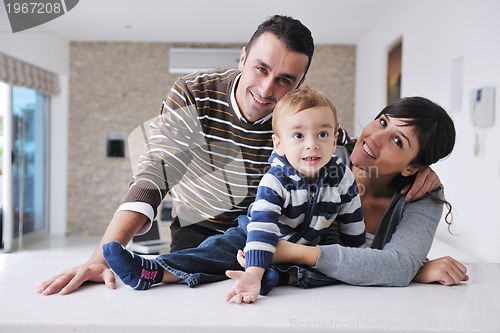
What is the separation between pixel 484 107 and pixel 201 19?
400cm

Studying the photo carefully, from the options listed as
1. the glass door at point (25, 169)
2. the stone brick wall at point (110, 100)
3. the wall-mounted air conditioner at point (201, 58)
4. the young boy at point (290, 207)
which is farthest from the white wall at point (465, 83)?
the glass door at point (25, 169)

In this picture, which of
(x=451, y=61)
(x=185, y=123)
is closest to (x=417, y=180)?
(x=185, y=123)

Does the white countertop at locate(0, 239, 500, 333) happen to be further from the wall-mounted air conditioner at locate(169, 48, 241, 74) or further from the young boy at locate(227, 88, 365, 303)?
the wall-mounted air conditioner at locate(169, 48, 241, 74)

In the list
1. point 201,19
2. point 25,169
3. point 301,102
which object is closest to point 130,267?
point 301,102

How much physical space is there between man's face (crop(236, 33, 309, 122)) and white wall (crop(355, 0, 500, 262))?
842 mm

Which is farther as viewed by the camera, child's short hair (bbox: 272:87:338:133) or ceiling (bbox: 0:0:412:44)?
ceiling (bbox: 0:0:412:44)

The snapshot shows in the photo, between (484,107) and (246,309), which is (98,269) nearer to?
(246,309)

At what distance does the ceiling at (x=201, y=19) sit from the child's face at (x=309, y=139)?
392 centimetres

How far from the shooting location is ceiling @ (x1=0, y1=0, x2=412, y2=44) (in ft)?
17.6

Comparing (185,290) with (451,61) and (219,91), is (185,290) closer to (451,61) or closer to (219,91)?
(219,91)

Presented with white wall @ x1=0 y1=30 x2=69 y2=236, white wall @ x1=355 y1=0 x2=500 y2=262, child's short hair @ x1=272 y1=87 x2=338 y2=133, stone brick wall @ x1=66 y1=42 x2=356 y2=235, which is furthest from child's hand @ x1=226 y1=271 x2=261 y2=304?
white wall @ x1=0 y1=30 x2=69 y2=236

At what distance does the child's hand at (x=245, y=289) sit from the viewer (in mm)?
939

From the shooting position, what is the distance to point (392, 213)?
4.53ft

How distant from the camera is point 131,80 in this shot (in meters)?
7.53
